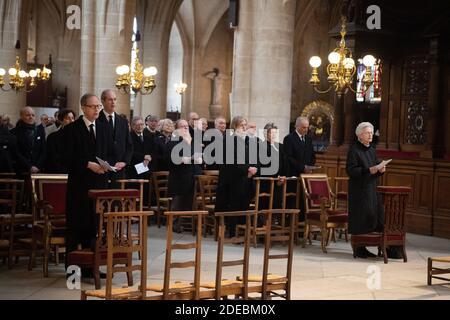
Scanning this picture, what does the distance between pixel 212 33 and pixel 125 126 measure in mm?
24926

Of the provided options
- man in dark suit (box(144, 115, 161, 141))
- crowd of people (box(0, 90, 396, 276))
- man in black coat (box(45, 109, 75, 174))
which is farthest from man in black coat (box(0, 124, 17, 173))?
man in dark suit (box(144, 115, 161, 141))

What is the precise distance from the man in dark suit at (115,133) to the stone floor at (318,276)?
3.93ft

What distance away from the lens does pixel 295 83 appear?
2922 centimetres

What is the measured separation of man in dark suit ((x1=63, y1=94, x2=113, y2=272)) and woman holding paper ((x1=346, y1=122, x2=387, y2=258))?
135 inches

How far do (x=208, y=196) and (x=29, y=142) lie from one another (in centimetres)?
278

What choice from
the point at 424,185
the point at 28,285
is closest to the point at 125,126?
the point at 28,285

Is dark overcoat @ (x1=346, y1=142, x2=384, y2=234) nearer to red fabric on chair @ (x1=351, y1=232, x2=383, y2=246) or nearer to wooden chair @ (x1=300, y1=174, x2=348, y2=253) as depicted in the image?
red fabric on chair @ (x1=351, y1=232, x2=383, y2=246)

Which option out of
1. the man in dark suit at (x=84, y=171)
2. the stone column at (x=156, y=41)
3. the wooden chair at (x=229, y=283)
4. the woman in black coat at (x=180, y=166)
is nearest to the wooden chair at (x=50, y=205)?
the man in dark suit at (x=84, y=171)

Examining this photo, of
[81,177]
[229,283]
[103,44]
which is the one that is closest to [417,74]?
[103,44]

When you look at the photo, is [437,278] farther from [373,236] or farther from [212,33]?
[212,33]

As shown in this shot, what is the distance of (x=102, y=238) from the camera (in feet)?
25.3

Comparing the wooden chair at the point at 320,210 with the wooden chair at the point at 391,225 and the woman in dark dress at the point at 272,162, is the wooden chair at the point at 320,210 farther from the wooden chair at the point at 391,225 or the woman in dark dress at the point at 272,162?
the wooden chair at the point at 391,225

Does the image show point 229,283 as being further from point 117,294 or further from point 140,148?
point 140,148

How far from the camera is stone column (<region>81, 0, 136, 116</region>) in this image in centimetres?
1867
